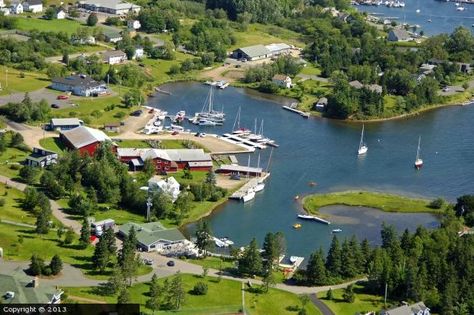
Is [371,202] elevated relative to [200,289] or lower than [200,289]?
lower

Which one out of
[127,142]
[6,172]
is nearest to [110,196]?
[6,172]

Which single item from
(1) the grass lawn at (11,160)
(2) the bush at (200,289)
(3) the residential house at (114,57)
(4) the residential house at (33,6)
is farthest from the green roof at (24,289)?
(4) the residential house at (33,6)

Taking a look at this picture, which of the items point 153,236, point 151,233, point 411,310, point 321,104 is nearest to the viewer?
point 411,310

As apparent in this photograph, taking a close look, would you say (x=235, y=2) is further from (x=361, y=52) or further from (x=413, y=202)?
(x=413, y=202)

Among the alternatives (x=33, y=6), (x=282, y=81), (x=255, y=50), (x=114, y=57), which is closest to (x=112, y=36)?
(x=114, y=57)

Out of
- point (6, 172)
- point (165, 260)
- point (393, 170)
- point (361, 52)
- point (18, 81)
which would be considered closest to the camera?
point (165, 260)

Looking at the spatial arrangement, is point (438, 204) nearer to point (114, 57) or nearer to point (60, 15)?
point (114, 57)

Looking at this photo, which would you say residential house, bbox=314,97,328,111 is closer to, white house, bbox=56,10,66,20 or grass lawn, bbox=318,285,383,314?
white house, bbox=56,10,66,20
